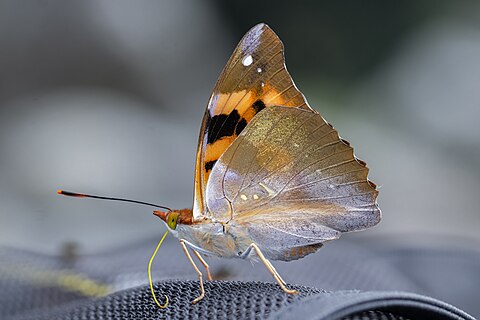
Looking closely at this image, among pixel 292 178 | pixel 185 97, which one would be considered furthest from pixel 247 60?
pixel 185 97

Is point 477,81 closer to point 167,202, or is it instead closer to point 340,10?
point 340,10

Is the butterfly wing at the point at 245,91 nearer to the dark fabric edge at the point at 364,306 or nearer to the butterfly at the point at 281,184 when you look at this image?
the butterfly at the point at 281,184

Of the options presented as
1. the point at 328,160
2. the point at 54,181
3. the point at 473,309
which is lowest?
the point at 473,309

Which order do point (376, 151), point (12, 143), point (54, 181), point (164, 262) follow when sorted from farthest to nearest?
point (376, 151), point (12, 143), point (54, 181), point (164, 262)

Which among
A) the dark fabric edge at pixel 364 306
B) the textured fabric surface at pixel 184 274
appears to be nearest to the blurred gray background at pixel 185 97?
the textured fabric surface at pixel 184 274

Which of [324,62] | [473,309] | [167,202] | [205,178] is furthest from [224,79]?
[324,62]

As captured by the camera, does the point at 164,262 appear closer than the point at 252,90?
No

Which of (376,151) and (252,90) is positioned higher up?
(376,151)
